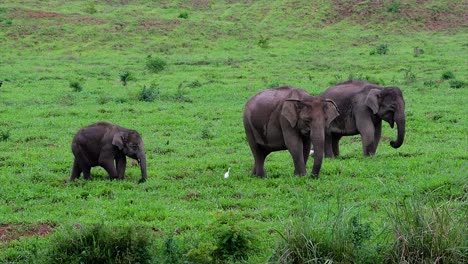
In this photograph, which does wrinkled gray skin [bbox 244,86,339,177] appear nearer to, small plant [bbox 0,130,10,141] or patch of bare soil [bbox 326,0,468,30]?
small plant [bbox 0,130,10,141]

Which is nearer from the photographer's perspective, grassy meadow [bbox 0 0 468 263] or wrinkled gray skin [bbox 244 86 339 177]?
grassy meadow [bbox 0 0 468 263]

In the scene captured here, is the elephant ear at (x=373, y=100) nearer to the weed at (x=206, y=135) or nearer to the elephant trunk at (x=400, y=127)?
the elephant trunk at (x=400, y=127)

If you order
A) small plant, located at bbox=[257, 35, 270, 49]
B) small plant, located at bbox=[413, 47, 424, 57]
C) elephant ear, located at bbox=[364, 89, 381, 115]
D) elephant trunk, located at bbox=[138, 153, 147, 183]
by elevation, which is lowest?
small plant, located at bbox=[257, 35, 270, 49]

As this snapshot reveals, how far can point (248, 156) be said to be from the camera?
16.8 m

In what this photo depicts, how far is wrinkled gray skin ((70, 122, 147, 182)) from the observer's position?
1373cm

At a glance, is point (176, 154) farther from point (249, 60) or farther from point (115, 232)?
point (249, 60)

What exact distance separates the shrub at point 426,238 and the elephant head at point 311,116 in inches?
193

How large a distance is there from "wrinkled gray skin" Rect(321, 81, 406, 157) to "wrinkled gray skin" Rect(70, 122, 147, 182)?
4764 millimetres

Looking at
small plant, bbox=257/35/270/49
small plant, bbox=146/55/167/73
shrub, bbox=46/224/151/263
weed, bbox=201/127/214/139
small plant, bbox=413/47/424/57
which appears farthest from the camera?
small plant, bbox=257/35/270/49

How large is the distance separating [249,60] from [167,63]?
4325mm

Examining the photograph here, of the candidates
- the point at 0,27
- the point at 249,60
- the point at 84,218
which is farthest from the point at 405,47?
the point at 84,218

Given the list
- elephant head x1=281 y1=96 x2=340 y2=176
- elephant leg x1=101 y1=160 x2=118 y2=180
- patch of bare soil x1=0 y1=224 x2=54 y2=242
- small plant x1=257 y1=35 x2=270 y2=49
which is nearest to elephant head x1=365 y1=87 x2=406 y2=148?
elephant head x1=281 y1=96 x2=340 y2=176

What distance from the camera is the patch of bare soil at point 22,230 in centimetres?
1027

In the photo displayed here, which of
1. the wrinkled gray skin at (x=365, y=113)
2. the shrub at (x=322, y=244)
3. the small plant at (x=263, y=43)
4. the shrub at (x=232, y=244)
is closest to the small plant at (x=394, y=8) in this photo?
the small plant at (x=263, y=43)
